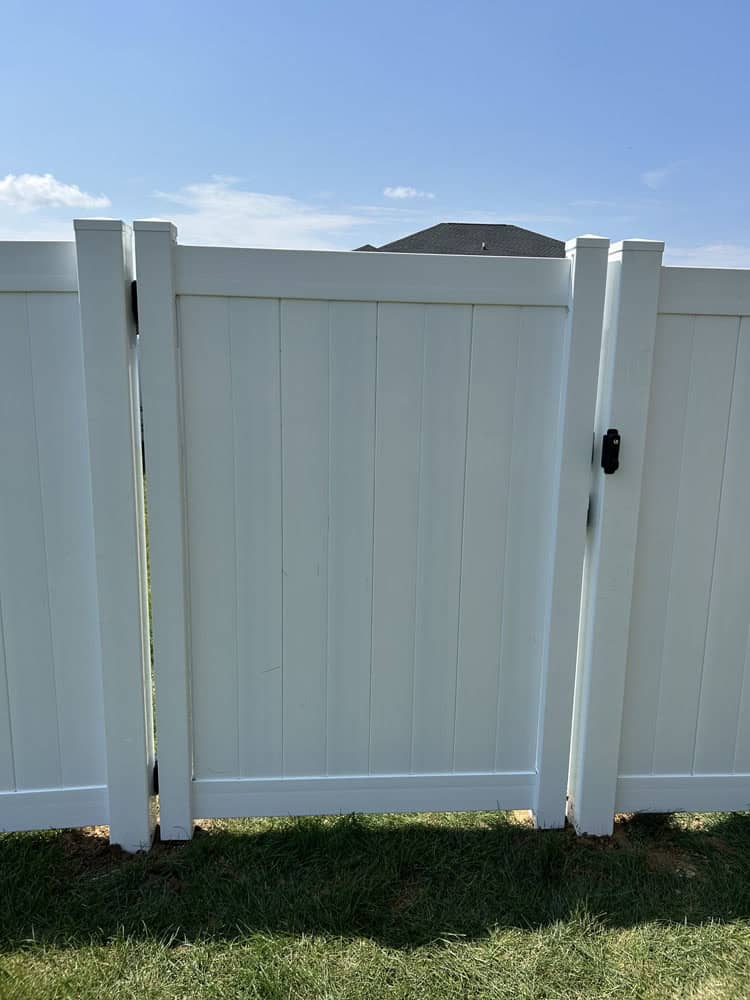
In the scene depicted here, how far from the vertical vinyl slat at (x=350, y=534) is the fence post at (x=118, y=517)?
21.1 inches

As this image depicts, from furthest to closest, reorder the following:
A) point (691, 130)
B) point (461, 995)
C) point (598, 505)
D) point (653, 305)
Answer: point (691, 130) → point (598, 505) → point (653, 305) → point (461, 995)

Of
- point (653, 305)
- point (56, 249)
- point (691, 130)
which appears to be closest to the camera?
point (56, 249)

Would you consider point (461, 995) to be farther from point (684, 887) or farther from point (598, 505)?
point (598, 505)

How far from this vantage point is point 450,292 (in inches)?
71.7

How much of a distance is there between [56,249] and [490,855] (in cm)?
205

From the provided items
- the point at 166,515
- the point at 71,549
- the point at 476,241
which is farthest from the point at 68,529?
the point at 476,241

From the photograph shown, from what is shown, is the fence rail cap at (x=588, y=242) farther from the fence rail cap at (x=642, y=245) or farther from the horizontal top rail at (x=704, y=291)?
the horizontal top rail at (x=704, y=291)

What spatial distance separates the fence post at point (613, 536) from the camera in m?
1.84

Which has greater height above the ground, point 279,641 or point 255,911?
point 279,641

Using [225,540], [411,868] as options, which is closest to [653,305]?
[225,540]

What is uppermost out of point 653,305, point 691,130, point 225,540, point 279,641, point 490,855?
point 691,130

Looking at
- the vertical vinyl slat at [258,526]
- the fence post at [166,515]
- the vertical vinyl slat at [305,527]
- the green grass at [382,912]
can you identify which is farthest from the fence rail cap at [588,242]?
the green grass at [382,912]

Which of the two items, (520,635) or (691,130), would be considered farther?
(691,130)

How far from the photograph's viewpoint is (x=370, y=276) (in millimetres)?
1788
